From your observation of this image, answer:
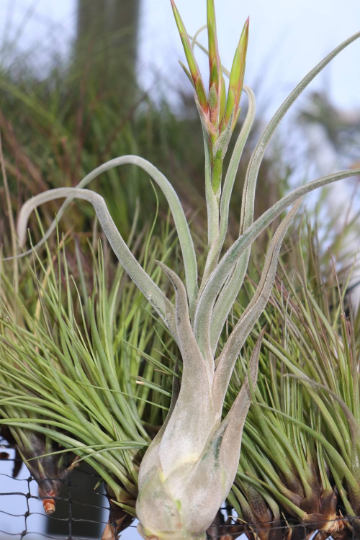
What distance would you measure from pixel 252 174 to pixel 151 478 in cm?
10

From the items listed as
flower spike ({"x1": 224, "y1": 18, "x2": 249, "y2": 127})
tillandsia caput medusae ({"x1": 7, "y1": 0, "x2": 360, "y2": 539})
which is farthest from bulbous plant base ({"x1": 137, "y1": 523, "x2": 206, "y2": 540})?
flower spike ({"x1": 224, "y1": 18, "x2": 249, "y2": 127})

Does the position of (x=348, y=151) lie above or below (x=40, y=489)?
above

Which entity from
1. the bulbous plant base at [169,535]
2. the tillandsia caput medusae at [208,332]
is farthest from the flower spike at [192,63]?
the bulbous plant base at [169,535]

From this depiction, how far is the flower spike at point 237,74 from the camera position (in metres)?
0.17

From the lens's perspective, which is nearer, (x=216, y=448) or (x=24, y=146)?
(x=216, y=448)

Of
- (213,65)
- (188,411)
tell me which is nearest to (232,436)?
(188,411)

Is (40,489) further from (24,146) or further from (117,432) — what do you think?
(24,146)

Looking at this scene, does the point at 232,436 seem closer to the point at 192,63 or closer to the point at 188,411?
the point at 188,411

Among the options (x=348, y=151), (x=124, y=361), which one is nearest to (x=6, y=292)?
(x=124, y=361)

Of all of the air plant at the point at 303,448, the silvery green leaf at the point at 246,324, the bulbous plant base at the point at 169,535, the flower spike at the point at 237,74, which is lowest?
the bulbous plant base at the point at 169,535

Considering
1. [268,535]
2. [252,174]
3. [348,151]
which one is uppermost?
[348,151]

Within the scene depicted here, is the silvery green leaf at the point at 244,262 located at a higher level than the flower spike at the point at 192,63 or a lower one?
lower

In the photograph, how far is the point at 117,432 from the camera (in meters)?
0.19

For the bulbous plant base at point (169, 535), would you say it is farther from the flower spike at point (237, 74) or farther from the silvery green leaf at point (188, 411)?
the flower spike at point (237, 74)
